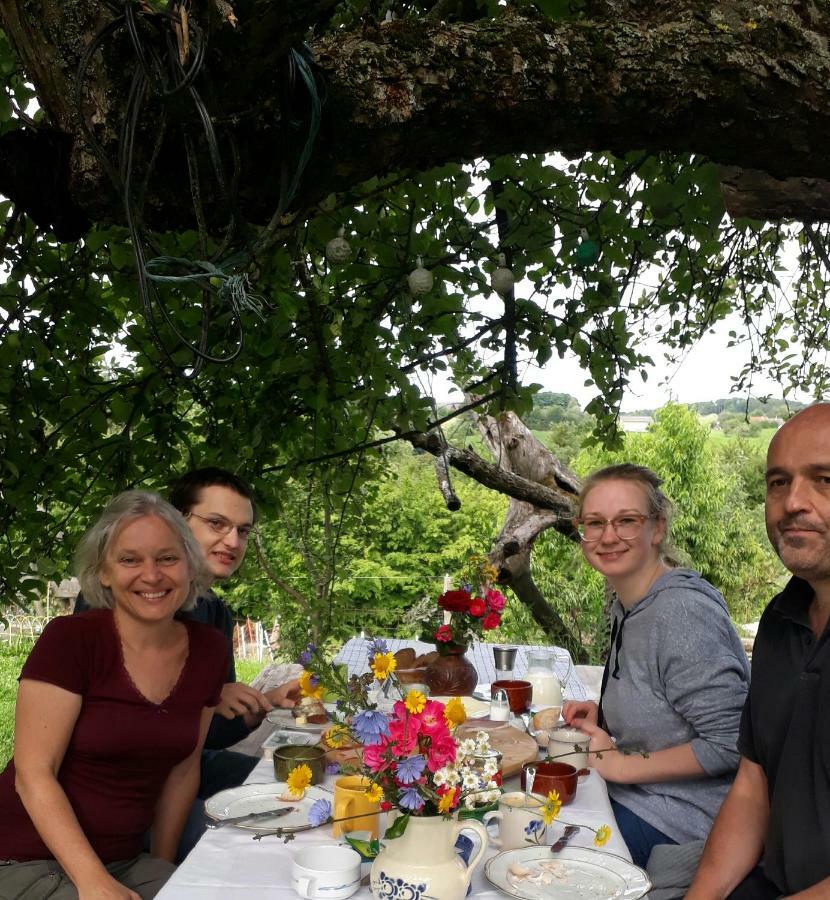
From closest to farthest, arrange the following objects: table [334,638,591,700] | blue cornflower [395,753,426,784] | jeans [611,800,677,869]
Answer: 1. blue cornflower [395,753,426,784]
2. jeans [611,800,677,869]
3. table [334,638,591,700]

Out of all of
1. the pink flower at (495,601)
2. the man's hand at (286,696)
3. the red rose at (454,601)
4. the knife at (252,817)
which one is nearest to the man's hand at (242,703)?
the man's hand at (286,696)

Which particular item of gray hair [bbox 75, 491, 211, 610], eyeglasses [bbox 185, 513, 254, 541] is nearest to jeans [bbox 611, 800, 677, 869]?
gray hair [bbox 75, 491, 211, 610]

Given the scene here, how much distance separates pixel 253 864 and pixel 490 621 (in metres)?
1.43

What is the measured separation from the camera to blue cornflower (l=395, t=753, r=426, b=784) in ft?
4.58

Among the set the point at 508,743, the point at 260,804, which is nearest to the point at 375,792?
the point at 260,804

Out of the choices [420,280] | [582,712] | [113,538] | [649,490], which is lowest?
[582,712]

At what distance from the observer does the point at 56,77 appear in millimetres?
1602

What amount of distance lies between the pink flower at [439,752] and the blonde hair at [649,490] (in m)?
1.47

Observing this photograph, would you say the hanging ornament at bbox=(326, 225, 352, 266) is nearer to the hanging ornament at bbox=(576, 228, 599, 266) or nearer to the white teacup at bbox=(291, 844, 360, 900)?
the hanging ornament at bbox=(576, 228, 599, 266)

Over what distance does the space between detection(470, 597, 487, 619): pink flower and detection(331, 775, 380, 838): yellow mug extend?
1.16m

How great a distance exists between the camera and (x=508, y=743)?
7.82 ft

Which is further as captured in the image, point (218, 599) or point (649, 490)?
point (218, 599)

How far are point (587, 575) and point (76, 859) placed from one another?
14.5 m

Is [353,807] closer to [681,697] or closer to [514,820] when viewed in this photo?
[514,820]
